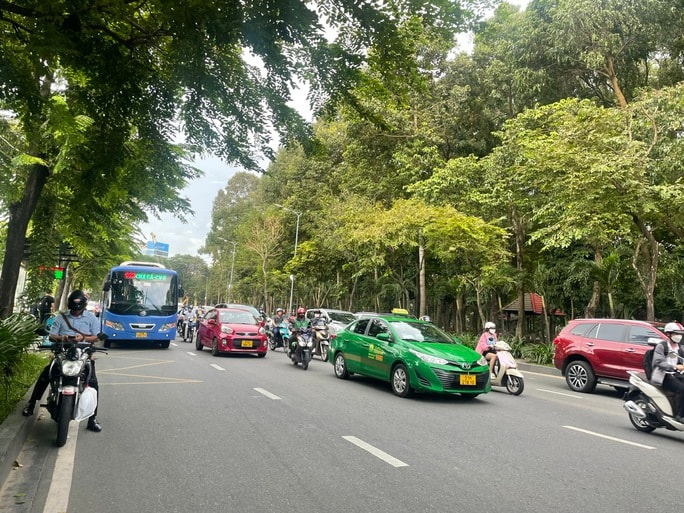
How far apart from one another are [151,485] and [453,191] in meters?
20.6

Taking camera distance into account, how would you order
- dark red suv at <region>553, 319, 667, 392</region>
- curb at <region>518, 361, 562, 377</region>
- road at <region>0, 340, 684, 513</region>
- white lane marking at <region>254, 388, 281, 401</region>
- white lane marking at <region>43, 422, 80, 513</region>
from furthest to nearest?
1. curb at <region>518, 361, 562, 377</region>
2. dark red suv at <region>553, 319, 667, 392</region>
3. white lane marking at <region>254, 388, 281, 401</region>
4. road at <region>0, 340, 684, 513</region>
5. white lane marking at <region>43, 422, 80, 513</region>

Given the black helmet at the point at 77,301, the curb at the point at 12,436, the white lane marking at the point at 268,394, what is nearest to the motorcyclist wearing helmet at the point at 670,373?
the white lane marking at the point at 268,394

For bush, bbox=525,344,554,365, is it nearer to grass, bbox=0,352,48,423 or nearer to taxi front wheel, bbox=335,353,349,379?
taxi front wheel, bbox=335,353,349,379

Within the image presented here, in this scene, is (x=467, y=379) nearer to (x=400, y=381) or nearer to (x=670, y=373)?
(x=400, y=381)

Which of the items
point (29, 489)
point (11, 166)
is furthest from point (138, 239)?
point (29, 489)

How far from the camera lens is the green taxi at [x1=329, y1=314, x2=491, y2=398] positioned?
942 centimetres

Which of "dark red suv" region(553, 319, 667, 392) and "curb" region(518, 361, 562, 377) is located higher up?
"dark red suv" region(553, 319, 667, 392)

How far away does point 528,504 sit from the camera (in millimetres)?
4508

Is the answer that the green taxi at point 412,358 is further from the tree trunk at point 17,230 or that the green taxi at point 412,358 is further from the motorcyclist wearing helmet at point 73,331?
the tree trunk at point 17,230

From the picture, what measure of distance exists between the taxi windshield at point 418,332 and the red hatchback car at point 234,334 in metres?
7.25

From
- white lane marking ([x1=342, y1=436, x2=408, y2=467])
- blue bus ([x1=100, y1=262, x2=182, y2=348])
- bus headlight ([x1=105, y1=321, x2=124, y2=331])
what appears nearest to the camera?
white lane marking ([x1=342, y1=436, x2=408, y2=467])

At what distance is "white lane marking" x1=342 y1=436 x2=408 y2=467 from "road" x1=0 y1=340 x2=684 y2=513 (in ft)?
0.07

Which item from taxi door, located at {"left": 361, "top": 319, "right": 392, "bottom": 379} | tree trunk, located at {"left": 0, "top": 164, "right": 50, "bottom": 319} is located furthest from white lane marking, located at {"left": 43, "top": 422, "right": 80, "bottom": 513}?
taxi door, located at {"left": 361, "top": 319, "right": 392, "bottom": 379}

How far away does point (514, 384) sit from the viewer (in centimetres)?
1173
